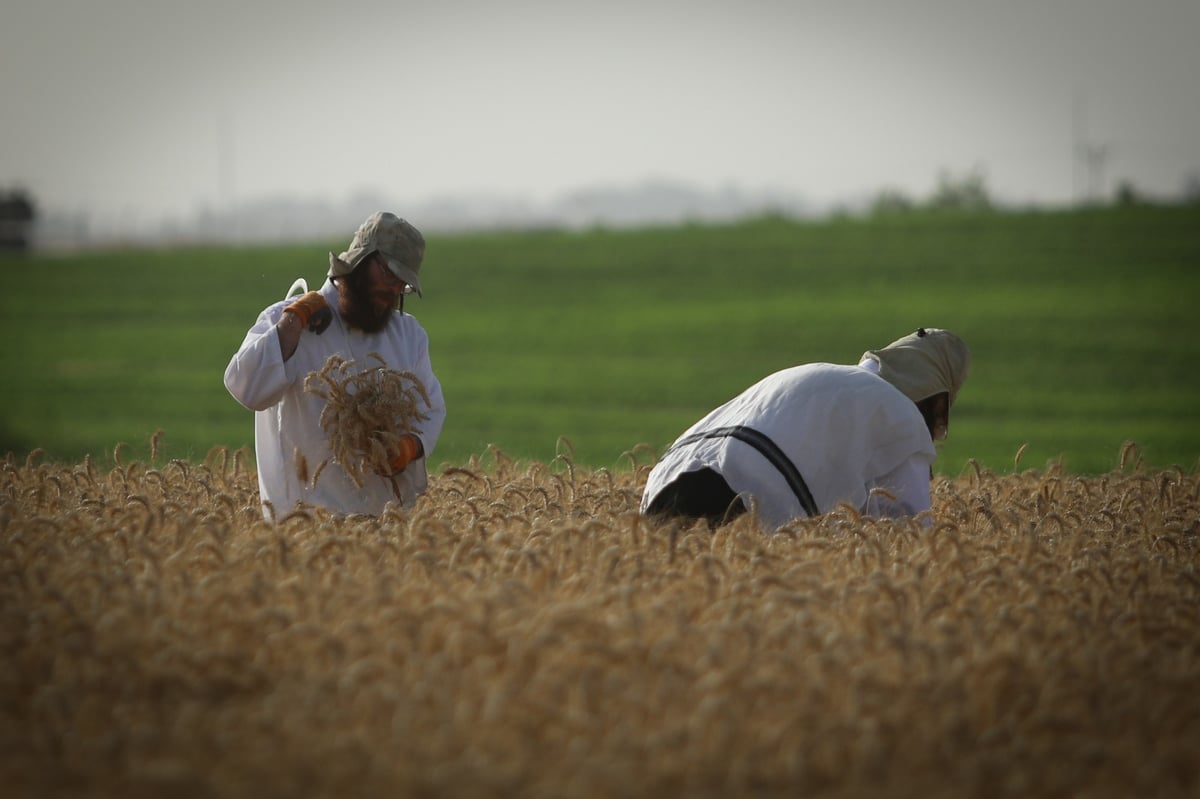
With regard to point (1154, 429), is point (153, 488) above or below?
above

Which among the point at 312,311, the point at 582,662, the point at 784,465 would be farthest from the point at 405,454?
the point at 582,662

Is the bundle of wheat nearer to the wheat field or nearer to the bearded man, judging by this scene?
the bearded man

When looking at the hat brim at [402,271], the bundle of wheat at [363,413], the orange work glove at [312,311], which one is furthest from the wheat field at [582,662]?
the hat brim at [402,271]

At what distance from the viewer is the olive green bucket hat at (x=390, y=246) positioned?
7.54 m

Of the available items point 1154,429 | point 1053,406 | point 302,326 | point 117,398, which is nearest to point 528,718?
point 302,326

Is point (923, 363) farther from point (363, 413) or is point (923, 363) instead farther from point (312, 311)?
point (312, 311)

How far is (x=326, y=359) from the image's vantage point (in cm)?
735

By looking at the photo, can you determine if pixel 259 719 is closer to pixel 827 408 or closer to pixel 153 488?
pixel 827 408

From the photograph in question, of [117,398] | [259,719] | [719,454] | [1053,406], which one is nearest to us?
[259,719]

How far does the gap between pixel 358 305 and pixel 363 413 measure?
34.5 inches

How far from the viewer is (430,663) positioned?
4129mm

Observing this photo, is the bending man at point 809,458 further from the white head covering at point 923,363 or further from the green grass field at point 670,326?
the green grass field at point 670,326

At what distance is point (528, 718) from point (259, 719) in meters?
0.68

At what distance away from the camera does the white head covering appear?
305 inches
